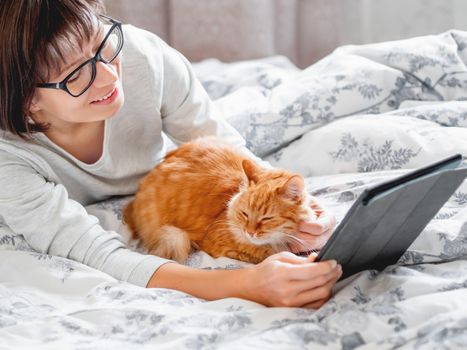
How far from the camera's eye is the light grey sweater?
1350 mm

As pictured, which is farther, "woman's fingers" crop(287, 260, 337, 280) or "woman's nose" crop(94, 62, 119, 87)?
"woman's nose" crop(94, 62, 119, 87)

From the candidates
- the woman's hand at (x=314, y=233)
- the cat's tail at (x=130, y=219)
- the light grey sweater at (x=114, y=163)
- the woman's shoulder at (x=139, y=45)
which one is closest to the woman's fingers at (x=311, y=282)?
the woman's hand at (x=314, y=233)

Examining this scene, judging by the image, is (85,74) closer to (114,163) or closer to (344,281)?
(114,163)

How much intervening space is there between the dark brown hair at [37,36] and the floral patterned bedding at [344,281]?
35 centimetres

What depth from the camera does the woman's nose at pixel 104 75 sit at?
1.30 m

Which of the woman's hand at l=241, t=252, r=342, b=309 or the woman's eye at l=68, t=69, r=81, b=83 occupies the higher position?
the woman's eye at l=68, t=69, r=81, b=83

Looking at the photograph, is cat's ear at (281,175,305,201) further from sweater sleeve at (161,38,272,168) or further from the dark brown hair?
the dark brown hair

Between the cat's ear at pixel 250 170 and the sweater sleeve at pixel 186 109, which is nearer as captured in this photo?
the cat's ear at pixel 250 170

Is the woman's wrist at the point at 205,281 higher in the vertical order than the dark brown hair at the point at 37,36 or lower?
lower

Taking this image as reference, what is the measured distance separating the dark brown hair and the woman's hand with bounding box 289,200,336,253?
55cm

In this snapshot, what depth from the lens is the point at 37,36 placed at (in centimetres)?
124

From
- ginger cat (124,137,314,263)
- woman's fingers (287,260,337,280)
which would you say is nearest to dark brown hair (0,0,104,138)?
ginger cat (124,137,314,263)

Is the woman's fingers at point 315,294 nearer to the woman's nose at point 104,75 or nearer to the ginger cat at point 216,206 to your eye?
the ginger cat at point 216,206

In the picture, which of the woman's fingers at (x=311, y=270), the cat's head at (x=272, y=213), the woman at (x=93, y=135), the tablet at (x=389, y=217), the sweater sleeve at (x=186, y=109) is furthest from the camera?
the sweater sleeve at (x=186, y=109)
